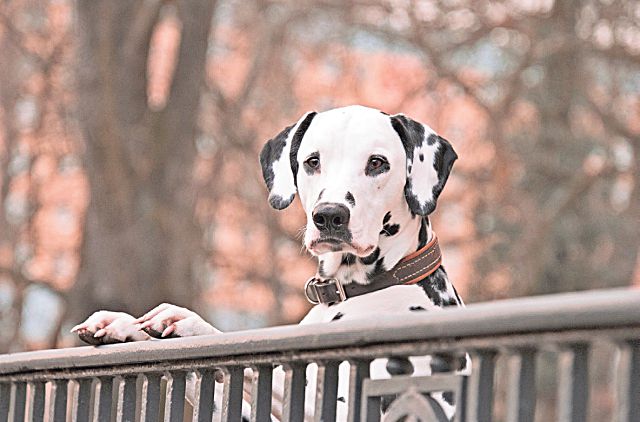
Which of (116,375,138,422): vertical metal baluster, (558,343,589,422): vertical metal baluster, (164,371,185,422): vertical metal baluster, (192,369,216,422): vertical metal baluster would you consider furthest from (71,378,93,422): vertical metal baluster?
(558,343,589,422): vertical metal baluster

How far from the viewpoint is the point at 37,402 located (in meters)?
4.24

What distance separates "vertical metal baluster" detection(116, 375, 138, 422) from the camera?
3859 millimetres

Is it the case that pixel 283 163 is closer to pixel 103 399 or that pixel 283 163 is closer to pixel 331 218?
pixel 331 218

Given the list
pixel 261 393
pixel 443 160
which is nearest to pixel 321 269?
pixel 443 160

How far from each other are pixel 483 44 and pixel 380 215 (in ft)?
54.8

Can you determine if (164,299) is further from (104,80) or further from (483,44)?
(483,44)

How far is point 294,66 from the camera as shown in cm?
2431

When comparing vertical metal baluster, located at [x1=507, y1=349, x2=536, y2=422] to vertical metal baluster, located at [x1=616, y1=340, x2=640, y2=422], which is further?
vertical metal baluster, located at [x1=507, y1=349, x2=536, y2=422]

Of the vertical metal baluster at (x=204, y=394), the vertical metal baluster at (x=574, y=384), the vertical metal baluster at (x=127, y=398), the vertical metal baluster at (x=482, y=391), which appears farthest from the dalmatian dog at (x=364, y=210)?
the vertical metal baluster at (x=574, y=384)

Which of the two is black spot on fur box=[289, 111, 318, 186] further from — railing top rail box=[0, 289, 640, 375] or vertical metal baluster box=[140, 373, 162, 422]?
vertical metal baluster box=[140, 373, 162, 422]

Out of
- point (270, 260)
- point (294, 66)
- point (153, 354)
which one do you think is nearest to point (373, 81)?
point (294, 66)

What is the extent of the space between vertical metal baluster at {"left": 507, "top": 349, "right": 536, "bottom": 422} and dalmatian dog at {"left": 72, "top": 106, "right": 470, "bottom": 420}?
2.40m

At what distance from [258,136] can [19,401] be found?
60.9 ft

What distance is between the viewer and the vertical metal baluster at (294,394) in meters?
3.16
